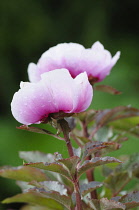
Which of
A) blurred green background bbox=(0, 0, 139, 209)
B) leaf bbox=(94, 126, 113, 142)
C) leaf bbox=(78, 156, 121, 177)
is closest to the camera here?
leaf bbox=(78, 156, 121, 177)

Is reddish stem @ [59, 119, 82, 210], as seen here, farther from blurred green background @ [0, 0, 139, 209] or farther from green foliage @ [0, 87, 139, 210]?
blurred green background @ [0, 0, 139, 209]

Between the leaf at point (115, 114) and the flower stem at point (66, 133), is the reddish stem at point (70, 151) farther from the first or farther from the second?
the leaf at point (115, 114)

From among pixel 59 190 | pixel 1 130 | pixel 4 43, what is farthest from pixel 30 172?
pixel 4 43

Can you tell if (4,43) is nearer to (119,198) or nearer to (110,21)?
(110,21)

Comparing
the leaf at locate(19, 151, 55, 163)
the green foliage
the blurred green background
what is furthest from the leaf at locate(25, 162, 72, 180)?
the blurred green background

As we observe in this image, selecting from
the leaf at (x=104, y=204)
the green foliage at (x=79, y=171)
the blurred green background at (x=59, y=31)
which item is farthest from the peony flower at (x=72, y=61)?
the blurred green background at (x=59, y=31)

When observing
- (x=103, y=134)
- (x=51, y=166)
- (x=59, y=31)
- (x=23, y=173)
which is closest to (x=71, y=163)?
(x=51, y=166)
